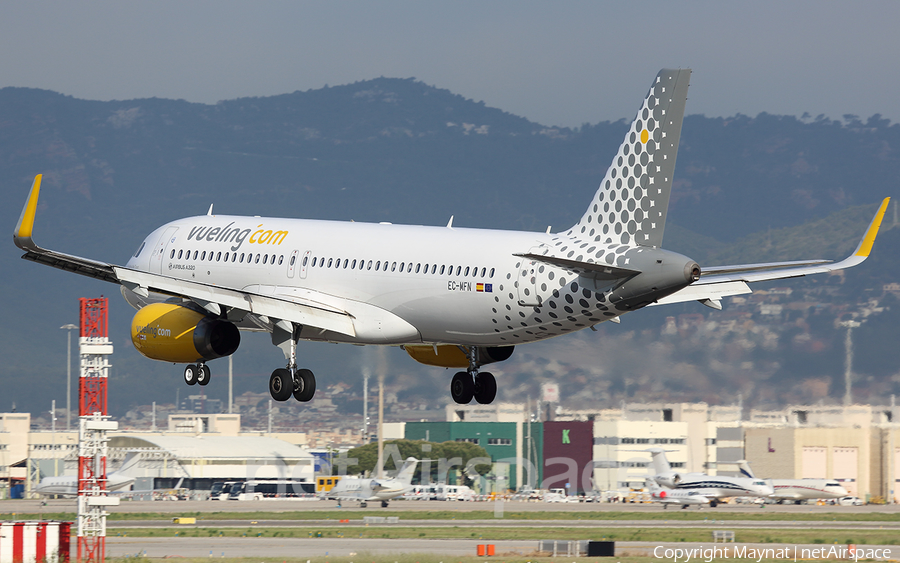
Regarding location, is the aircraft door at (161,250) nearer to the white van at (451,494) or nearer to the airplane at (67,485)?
the airplane at (67,485)

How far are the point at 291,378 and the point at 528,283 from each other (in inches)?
376

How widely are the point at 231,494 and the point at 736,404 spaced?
55.9 metres

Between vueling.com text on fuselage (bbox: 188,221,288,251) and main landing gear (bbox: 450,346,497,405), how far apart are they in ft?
27.3

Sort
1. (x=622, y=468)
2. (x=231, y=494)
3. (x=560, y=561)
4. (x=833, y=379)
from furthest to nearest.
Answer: (x=622, y=468), (x=231, y=494), (x=833, y=379), (x=560, y=561)

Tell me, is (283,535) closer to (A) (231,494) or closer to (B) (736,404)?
(B) (736,404)

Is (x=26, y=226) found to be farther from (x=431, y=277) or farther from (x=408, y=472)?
(x=408, y=472)

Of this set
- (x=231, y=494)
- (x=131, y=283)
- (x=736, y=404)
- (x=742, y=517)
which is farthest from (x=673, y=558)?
(x=231, y=494)

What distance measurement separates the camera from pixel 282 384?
145ft

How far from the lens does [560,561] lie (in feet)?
196

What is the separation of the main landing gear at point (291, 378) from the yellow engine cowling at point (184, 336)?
5.80 feet

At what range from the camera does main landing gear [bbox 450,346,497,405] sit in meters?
46.8

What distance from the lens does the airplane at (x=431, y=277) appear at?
38.7 m

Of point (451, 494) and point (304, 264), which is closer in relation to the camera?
point (304, 264)

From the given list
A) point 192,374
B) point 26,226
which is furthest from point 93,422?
point 26,226
